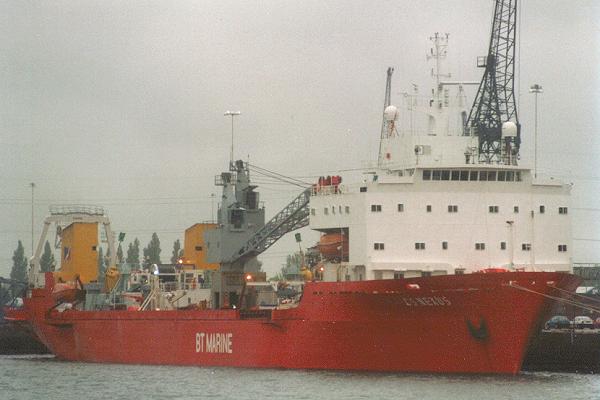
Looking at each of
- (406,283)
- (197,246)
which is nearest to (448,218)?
(406,283)

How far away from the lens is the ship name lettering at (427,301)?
4184 centimetres

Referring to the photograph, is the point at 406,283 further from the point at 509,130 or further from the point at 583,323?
the point at 583,323

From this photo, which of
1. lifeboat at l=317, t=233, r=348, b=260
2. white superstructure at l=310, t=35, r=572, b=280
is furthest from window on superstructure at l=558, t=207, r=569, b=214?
lifeboat at l=317, t=233, r=348, b=260

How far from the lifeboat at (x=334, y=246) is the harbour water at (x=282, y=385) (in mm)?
4364

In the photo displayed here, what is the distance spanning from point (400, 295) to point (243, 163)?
1631 centimetres

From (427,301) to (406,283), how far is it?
83 cm

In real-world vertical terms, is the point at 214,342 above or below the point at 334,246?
below

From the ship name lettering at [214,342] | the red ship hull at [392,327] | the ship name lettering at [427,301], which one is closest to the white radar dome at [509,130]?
the red ship hull at [392,327]

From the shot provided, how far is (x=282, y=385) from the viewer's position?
41.3 metres

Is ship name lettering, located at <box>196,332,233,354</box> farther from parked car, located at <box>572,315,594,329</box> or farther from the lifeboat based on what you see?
parked car, located at <box>572,315,594,329</box>

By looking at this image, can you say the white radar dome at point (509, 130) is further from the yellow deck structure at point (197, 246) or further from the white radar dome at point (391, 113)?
the yellow deck structure at point (197, 246)

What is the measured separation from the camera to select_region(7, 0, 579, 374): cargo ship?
137 feet

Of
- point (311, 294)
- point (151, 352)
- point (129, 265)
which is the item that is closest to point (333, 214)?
point (311, 294)

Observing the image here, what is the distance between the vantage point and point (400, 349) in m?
43.0
